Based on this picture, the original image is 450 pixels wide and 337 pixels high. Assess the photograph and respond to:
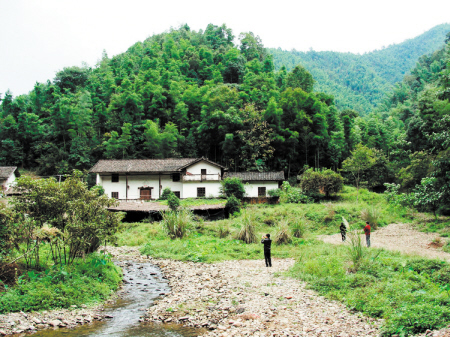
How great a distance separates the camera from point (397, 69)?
15812 cm

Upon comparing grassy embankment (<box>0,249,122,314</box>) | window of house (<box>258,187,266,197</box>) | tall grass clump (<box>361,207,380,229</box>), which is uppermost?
window of house (<box>258,187,266,197</box>)

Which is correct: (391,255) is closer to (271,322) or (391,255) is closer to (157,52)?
(271,322)

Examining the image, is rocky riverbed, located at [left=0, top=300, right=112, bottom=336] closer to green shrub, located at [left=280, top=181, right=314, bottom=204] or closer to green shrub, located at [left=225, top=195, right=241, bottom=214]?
green shrub, located at [left=225, top=195, right=241, bottom=214]

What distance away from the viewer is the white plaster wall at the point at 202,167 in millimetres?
34562

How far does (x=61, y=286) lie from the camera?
912 cm

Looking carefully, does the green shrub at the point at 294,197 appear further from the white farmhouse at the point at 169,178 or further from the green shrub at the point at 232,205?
the green shrub at the point at 232,205

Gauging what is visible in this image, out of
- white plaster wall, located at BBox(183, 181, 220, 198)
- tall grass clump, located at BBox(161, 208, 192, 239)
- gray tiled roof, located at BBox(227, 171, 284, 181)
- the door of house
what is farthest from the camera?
the door of house

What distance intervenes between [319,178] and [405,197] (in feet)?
34.0

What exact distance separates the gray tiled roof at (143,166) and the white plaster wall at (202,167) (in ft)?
1.60

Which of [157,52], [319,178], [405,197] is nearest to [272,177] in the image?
[319,178]

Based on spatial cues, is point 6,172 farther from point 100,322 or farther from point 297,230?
point 100,322

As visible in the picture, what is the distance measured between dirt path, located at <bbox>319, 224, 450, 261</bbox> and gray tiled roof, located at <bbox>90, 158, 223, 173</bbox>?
18.9 m

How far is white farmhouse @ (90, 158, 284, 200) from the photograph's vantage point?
33.7 m

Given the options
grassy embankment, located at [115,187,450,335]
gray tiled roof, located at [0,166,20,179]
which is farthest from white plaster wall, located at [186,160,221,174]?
gray tiled roof, located at [0,166,20,179]
